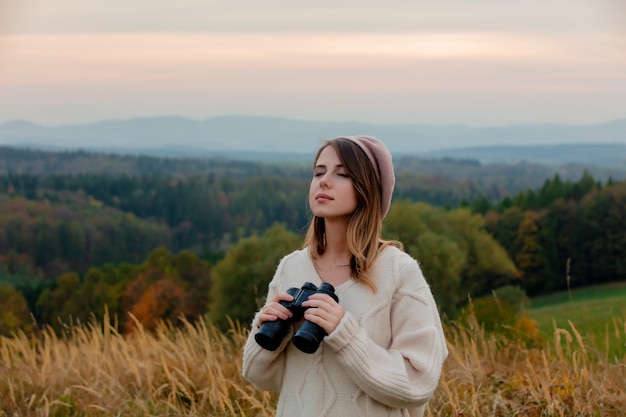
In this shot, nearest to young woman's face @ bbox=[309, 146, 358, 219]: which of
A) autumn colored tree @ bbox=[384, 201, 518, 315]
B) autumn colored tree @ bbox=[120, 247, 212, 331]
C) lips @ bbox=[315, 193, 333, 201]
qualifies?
lips @ bbox=[315, 193, 333, 201]

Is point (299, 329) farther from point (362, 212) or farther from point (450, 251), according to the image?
point (450, 251)

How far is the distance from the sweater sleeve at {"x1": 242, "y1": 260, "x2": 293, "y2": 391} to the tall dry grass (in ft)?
4.74

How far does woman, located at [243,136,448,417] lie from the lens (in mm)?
2982

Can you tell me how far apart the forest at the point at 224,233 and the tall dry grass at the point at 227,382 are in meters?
0.47

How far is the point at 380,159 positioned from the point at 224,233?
112985mm

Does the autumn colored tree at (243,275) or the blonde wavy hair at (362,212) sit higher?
the blonde wavy hair at (362,212)

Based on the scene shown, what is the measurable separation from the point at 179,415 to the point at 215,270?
115ft

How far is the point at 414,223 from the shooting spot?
41.5 metres

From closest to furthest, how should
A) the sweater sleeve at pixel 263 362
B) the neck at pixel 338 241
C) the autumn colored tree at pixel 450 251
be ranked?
the sweater sleeve at pixel 263 362
the neck at pixel 338 241
the autumn colored tree at pixel 450 251

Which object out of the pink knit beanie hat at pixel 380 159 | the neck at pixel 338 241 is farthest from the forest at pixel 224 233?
the pink knit beanie hat at pixel 380 159

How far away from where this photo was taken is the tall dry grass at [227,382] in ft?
16.0

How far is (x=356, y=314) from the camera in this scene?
3.11m

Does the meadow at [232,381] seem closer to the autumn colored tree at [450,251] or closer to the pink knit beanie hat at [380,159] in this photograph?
the pink knit beanie hat at [380,159]

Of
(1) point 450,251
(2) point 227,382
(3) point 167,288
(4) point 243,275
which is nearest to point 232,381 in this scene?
(2) point 227,382
